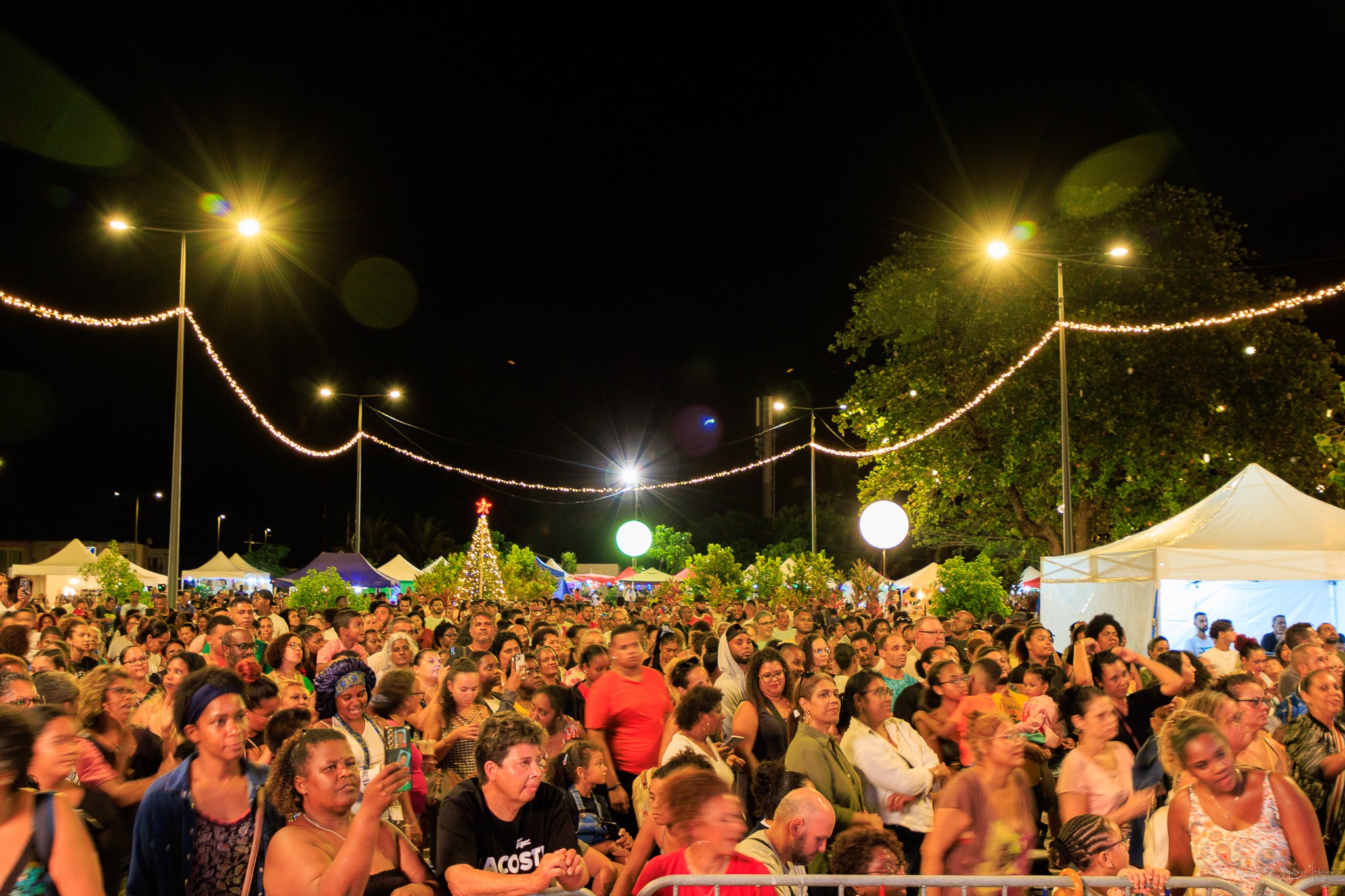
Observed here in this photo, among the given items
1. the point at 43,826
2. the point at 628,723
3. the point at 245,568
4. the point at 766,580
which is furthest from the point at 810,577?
the point at 245,568

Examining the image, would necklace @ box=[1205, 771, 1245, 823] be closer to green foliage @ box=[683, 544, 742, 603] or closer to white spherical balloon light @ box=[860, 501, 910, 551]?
white spherical balloon light @ box=[860, 501, 910, 551]

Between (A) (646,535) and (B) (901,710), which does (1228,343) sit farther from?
(B) (901,710)

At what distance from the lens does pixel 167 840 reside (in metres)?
3.66

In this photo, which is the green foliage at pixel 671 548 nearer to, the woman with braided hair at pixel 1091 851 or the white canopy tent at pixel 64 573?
the white canopy tent at pixel 64 573

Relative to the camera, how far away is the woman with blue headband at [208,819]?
3.65m

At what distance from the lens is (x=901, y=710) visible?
22.5 feet

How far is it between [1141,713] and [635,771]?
11.0 feet

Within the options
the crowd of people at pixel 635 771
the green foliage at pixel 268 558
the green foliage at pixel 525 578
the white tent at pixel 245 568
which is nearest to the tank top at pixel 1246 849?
the crowd of people at pixel 635 771

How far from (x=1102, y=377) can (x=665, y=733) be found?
20937 mm

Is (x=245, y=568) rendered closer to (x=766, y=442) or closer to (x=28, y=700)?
(x=766, y=442)

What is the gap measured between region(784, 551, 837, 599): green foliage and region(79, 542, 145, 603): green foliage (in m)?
14.4

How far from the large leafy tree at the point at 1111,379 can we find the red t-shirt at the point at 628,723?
2035 centimetres

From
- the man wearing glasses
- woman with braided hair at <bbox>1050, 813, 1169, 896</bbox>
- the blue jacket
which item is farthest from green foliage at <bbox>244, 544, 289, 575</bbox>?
woman with braided hair at <bbox>1050, 813, 1169, 896</bbox>

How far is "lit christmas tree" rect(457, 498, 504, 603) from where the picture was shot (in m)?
25.1
